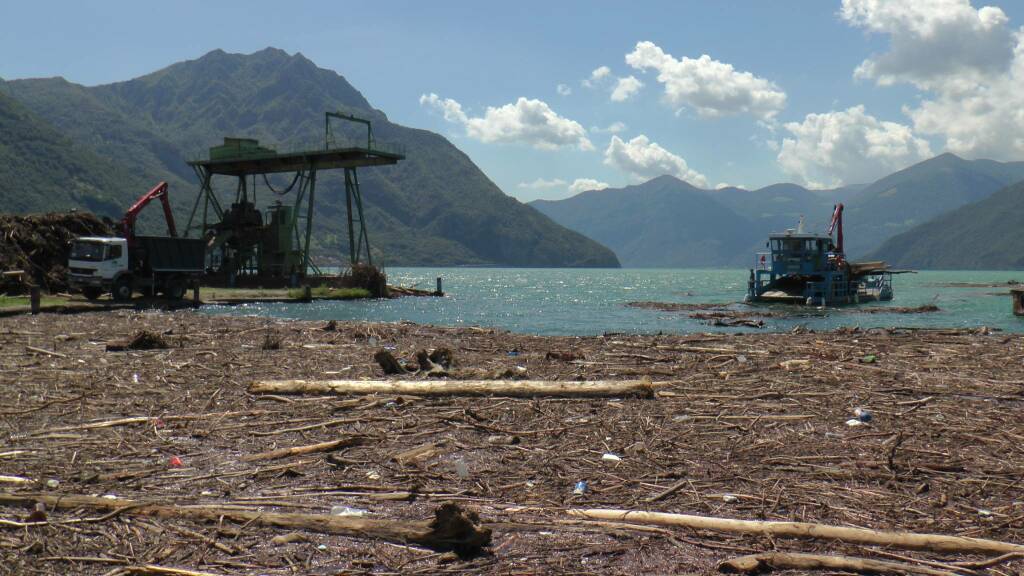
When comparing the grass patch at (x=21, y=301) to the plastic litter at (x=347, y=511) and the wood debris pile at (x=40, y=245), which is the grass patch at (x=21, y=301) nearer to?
the wood debris pile at (x=40, y=245)

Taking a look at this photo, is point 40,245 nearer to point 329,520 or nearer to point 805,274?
point 329,520

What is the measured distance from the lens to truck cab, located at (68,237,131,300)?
116 ft

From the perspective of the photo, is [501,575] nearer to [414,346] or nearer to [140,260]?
[414,346]

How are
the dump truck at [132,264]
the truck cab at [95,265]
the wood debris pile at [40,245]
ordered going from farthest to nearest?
the wood debris pile at [40,245] → the dump truck at [132,264] → the truck cab at [95,265]

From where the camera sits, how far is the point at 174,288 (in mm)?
40750

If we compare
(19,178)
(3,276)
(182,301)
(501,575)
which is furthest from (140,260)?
(19,178)

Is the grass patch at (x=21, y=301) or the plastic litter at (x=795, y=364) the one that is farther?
the grass patch at (x=21, y=301)

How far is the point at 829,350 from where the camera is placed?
15.7 m

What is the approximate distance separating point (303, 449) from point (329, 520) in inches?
85.1

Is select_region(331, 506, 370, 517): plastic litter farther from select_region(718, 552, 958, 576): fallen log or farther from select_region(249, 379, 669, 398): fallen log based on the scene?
select_region(249, 379, 669, 398): fallen log

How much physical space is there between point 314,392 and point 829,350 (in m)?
11.2

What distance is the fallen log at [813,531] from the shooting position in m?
4.56

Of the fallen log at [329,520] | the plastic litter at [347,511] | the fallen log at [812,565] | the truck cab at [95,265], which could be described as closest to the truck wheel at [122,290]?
the truck cab at [95,265]

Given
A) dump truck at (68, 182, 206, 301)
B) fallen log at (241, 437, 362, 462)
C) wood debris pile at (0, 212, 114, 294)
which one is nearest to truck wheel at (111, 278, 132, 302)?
dump truck at (68, 182, 206, 301)
